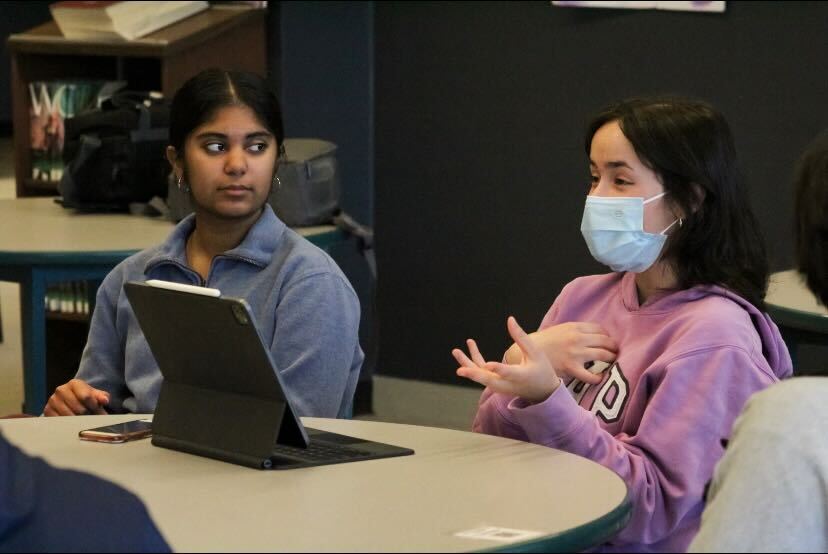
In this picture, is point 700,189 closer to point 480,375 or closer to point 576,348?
point 576,348

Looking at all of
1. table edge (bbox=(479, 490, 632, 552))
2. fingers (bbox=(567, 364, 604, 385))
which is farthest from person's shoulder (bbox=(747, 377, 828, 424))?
fingers (bbox=(567, 364, 604, 385))

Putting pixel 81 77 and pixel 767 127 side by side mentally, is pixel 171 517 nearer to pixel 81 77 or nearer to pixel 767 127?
pixel 767 127

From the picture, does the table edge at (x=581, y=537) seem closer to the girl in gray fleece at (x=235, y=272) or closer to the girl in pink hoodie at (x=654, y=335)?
the girl in pink hoodie at (x=654, y=335)

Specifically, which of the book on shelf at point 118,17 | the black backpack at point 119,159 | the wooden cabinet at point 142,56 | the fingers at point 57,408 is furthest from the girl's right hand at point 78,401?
the book on shelf at point 118,17

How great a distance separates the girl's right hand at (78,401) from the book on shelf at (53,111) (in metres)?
2.33

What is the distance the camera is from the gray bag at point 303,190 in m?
3.92

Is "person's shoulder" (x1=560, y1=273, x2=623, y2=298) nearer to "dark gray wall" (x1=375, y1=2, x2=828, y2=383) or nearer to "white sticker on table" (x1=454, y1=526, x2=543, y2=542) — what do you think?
"white sticker on table" (x1=454, y1=526, x2=543, y2=542)

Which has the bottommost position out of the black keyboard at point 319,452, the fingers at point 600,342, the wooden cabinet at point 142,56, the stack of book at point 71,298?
the stack of book at point 71,298

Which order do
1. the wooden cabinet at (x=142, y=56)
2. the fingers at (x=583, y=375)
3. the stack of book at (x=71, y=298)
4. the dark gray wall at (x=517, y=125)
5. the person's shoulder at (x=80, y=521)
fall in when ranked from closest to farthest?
the person's shoulder at (x=80, y=521), the fingers at (x=583, y=375), the dark gray wall at (x=517, y=125), the wooden cabinet at (x=142, y=56), the stack of book at (x=71, y=298)

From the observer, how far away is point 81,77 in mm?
5055

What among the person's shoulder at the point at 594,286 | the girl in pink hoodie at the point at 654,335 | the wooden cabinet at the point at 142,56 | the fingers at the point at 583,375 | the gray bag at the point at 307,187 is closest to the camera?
the girl in pink hoodie at the point at 654,335

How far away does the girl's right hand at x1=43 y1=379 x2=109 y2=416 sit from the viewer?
2477 millimetres

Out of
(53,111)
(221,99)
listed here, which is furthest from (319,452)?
(53,111)

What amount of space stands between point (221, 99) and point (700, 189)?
924 mm
